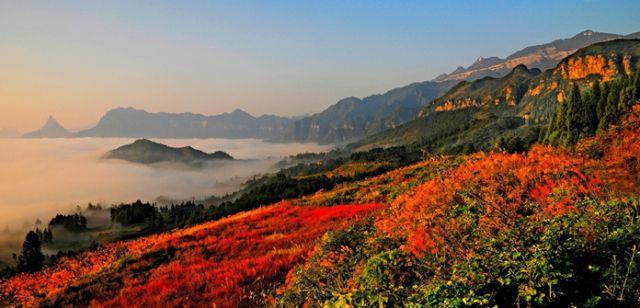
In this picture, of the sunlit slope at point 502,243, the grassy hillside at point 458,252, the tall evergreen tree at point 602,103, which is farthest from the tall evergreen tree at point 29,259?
the tall evergreen tree at point 602,103

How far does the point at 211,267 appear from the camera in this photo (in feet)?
48.8

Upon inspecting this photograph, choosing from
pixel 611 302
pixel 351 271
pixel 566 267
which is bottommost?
pixel 351 271

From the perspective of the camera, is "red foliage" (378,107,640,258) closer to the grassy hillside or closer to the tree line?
the grassy hillside

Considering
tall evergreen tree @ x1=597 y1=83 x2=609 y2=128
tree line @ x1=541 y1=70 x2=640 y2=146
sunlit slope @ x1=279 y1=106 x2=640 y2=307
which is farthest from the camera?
tall evergreen tree @ x1=597 y1=83 x2=609 y2=128

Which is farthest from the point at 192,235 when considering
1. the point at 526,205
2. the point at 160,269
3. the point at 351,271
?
the point at 526,205

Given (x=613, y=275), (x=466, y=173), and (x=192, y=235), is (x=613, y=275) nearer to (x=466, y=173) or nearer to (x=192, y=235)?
(x=466, y=173)

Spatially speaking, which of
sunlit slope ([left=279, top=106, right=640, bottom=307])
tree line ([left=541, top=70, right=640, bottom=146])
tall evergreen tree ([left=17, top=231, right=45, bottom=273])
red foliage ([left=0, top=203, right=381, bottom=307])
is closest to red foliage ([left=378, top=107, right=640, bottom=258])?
sunlit slope ([left=279, top=106, right=640, bottom=307])

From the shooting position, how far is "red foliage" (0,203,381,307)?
38.1 ft

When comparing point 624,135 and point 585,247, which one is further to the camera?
point 624,135

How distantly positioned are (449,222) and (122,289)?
12.4 metres

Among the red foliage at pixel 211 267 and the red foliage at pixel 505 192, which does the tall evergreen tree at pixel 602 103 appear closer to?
the red foliage at pixel 505 192

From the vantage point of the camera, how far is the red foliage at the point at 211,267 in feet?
38.1

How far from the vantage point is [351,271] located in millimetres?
8930

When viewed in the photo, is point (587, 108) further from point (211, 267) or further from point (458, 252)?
point (458, 252)
